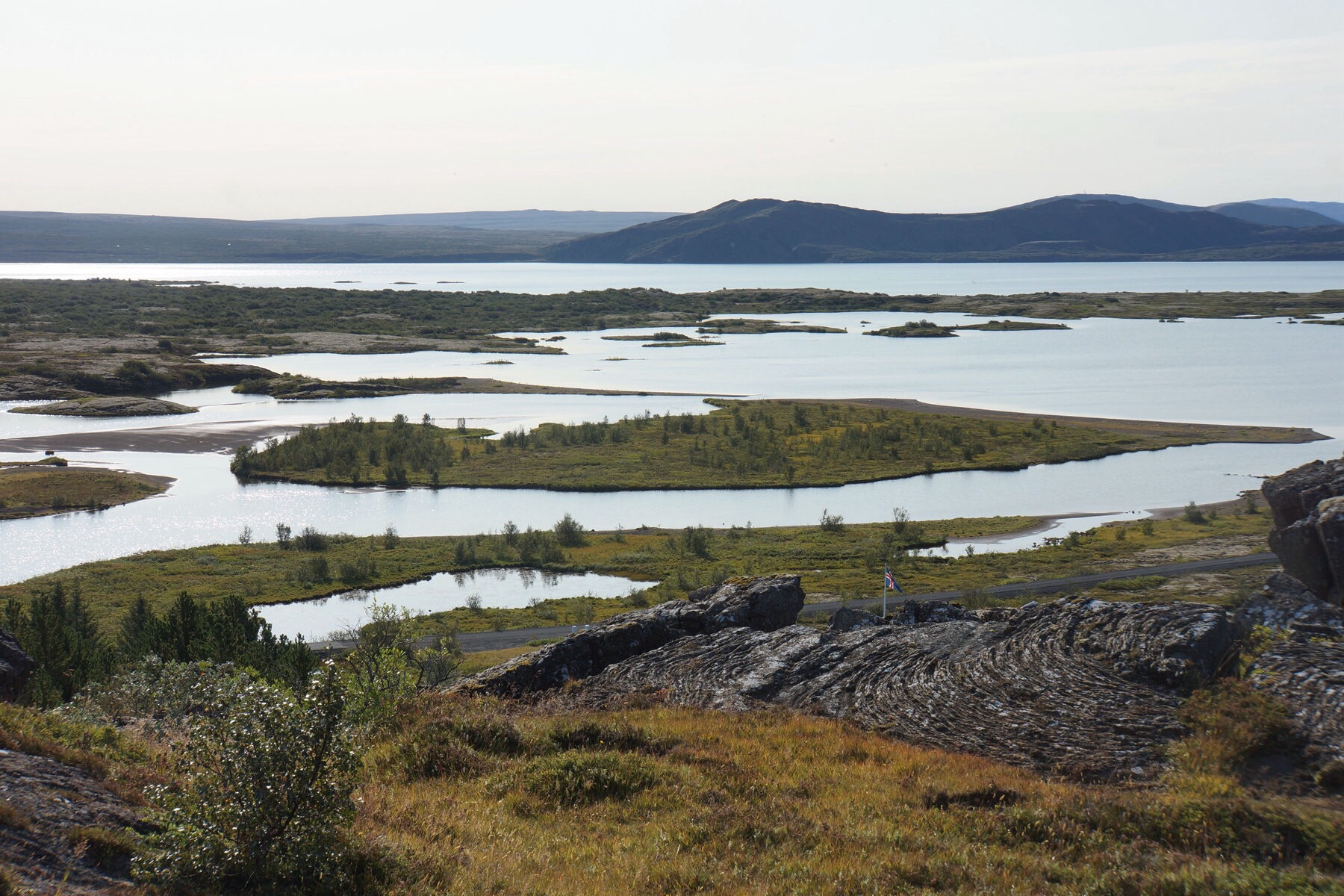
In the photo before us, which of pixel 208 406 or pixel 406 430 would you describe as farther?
pixel 208 406

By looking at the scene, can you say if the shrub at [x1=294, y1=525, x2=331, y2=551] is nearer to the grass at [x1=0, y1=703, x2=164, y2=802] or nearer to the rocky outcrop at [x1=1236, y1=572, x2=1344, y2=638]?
the grass at [x1=0, y1=703, x2=164, y2=802]

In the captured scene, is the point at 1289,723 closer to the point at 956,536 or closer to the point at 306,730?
the point at 306,730

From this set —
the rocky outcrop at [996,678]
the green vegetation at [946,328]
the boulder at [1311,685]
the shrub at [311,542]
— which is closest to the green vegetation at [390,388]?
the shrub at [311,542]

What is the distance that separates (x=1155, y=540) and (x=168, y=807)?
5772cm

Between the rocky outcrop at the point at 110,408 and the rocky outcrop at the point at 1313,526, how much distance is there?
104m

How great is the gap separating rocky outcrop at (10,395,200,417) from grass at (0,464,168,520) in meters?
29.1

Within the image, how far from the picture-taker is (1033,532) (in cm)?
6278

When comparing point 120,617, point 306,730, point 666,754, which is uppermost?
point 306,730

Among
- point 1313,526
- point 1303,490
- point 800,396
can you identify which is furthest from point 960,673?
point 800,396

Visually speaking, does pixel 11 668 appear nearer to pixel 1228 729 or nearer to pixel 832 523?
pixel 1228 729

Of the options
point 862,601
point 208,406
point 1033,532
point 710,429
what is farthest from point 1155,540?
point 208,406

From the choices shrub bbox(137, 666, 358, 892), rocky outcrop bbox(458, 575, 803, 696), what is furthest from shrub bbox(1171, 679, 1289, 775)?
shrub bbox(137, 666, 358, 892)

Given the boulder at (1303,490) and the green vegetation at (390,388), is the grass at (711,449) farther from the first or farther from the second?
the boulder at (1303,490)

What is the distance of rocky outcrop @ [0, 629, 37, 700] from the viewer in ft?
55.0
